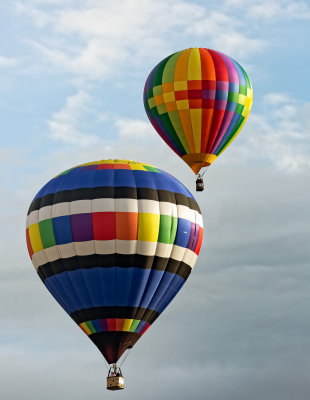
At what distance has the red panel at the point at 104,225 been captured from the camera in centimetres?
4262

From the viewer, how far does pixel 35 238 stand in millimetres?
43906

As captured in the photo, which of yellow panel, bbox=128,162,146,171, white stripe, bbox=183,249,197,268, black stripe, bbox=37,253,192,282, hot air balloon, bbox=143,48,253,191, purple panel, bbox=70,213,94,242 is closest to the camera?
black stripe, bbox=37,253,192,282

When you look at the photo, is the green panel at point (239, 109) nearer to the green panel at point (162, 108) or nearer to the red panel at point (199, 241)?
the green panel at point (162, 108)

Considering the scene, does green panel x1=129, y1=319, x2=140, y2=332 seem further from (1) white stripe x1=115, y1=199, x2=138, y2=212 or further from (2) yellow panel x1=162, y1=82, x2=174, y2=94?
(2) yellow panel x1=162, y1=82, x2=174, y2=94

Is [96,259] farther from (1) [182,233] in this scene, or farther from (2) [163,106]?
(2) [163,106]

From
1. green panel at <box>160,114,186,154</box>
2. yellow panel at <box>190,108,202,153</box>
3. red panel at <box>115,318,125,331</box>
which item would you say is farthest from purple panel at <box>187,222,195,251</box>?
green panel at <box>160,114,186,154</box>

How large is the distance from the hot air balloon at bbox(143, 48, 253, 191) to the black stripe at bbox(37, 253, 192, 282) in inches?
329

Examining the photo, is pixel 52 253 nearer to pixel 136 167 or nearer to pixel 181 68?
pixel 136 167

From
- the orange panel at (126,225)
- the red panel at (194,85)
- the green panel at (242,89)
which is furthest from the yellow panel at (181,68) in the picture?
the orange panel at (126,225)

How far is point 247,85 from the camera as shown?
51.6m

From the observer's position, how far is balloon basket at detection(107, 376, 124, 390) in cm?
4208

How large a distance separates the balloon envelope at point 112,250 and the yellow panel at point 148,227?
0.03 metres

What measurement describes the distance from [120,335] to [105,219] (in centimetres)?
379

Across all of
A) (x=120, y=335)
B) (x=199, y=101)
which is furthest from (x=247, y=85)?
(x=120, y=335)
